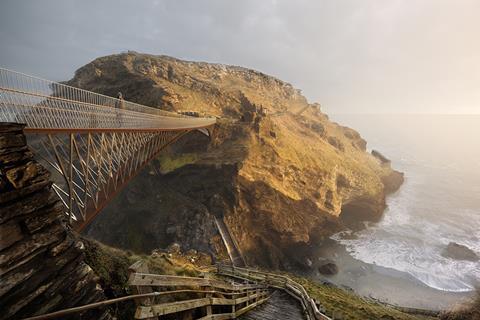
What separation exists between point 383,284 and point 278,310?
2372 centimetres

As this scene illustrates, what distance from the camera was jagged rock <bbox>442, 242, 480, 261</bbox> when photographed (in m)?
31.1

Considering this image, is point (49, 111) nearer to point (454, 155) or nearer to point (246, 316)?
point (246, 316)

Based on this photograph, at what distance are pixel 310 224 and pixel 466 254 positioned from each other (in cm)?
1922

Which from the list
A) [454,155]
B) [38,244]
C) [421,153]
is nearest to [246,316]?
[38,244]

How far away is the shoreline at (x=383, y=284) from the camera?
2425 centimetres

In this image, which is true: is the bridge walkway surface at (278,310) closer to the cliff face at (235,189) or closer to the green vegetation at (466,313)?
the green vegetation at (466,313)

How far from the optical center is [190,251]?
23.1 metres

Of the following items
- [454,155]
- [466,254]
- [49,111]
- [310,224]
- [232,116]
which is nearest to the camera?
[49,111]

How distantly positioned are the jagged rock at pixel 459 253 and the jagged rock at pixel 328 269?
15.1 meters

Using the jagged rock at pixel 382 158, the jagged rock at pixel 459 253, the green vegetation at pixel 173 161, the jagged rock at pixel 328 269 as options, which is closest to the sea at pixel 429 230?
the jagged rock at pixel 459 253

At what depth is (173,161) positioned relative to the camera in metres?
33.2

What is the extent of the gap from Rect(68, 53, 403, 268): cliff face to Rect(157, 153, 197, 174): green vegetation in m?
0.13


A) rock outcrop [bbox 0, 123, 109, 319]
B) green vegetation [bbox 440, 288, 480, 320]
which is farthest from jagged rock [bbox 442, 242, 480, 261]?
rock outcrop [bbox 0, 123, 109, 319]

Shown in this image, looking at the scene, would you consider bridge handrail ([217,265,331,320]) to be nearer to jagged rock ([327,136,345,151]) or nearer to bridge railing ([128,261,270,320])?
bridge railing ([128,261,270,320])
